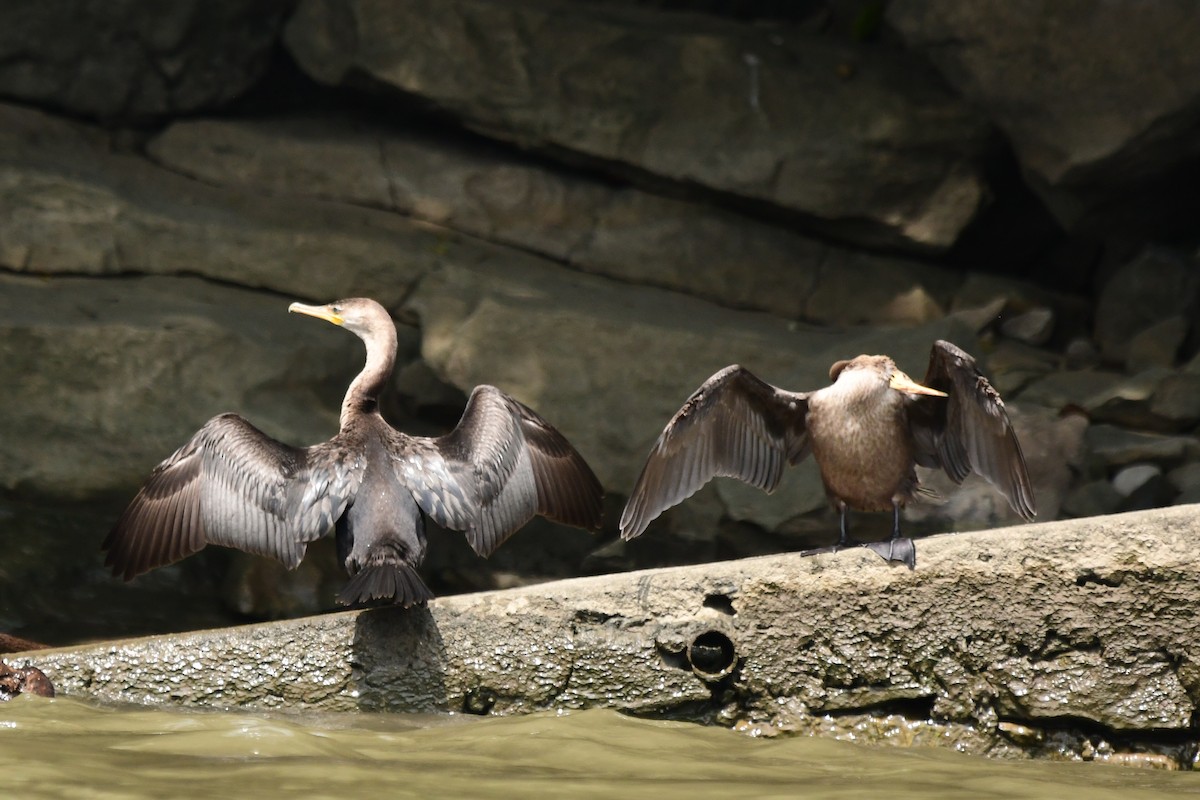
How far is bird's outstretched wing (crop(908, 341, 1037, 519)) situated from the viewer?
5195 mm

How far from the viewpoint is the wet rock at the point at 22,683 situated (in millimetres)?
4645

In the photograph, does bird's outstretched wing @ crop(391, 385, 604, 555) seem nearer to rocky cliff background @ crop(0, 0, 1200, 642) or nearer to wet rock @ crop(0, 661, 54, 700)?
wet rock @ crop(0, 661, 54, 700)

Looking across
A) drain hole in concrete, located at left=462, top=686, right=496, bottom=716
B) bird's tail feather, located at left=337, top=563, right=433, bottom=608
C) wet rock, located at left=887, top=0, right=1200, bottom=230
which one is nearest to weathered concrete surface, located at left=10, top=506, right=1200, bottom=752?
drain hole in concrete, located at left=462, top=686, right=496, bottom=716

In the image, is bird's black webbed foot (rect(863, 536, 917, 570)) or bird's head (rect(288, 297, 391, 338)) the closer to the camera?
bird's black webbed foot (rect(863, 536, 917, 570))

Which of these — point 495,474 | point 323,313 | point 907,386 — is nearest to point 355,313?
point 323,313

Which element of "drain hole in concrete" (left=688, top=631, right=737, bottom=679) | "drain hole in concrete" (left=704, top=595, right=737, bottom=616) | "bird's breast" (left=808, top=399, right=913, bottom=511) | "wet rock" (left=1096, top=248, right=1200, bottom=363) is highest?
"wet rock" (left=1096, top=248, right=1200, bottom=363)

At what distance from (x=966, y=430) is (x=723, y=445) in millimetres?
867

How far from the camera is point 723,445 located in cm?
574

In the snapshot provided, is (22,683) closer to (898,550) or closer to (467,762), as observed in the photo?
(467,762)

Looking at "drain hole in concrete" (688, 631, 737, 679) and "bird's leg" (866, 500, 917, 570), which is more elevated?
"bird's leg" (866, 500, 917, 570)

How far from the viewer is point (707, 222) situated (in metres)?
9.15

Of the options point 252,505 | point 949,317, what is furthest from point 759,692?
point 949,317

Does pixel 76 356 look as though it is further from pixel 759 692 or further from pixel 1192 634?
pixel 1192 634

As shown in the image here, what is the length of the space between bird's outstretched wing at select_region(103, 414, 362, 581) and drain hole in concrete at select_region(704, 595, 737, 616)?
4.19 ft
